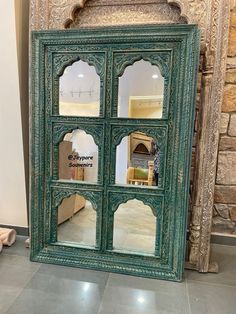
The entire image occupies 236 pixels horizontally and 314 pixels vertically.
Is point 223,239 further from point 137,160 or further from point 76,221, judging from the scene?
point 76,221

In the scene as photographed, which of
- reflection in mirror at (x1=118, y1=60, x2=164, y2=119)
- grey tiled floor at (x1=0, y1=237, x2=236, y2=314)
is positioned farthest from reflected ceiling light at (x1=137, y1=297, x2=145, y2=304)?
reflection in mirror at (x1=118, y1=60, x2=164, y2=119)

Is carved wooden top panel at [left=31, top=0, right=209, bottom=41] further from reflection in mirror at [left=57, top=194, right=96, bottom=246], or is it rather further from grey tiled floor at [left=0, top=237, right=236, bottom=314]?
grey tiled floor at [left=0, top=237, right=236, bottom=314]

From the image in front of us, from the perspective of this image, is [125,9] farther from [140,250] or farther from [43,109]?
[140,250]

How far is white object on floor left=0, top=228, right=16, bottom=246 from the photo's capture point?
215 cm

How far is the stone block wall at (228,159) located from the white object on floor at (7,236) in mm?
1740

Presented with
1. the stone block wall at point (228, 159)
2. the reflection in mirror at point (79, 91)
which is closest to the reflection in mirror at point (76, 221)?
the reflection in mirror at point (79, 91)

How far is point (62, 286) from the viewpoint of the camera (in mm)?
1687

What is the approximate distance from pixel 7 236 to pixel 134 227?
1.08m

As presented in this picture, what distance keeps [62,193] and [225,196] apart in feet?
4.46

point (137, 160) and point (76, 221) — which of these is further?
point (76, 221)

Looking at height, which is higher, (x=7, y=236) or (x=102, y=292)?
(x=7, y=236)

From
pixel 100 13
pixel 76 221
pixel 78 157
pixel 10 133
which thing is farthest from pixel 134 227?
pixel 100 13

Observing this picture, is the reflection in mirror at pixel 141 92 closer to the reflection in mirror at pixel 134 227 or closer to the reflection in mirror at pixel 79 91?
the reflection in mirror at pixel 79 91

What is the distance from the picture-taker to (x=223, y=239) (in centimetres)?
229
